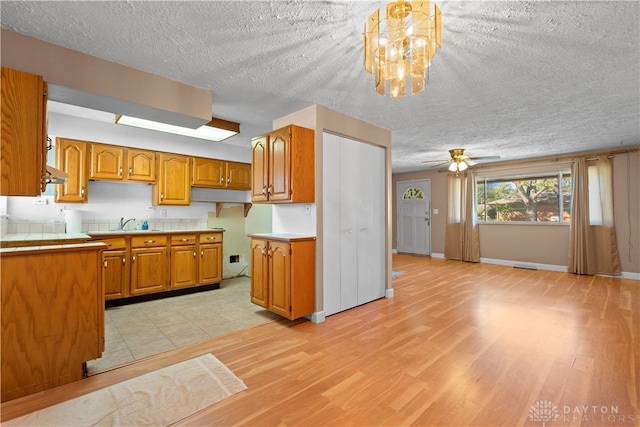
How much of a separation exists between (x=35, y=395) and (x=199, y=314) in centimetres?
153

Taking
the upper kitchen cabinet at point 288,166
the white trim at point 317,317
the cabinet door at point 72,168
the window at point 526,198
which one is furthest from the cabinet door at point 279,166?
the window at point 526,198

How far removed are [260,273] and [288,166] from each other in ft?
4.16

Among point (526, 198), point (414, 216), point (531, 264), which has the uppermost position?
point (526, 198)

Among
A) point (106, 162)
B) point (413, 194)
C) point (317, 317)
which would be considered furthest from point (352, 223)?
point (413, 194)

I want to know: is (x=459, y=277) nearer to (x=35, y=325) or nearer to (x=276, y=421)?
(x=276, y=421)

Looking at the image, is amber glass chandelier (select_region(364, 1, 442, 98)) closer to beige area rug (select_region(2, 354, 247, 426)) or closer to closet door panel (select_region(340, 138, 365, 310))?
closet door panel (select_region(340, 138, 365, 310))

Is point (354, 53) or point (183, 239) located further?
point (183, 239)

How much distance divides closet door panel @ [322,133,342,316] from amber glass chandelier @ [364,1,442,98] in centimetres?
138

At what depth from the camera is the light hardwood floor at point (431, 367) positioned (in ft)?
5.33

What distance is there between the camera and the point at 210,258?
4340mm

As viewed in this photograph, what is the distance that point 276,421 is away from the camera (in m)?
1.56

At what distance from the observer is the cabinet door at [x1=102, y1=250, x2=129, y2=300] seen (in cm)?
349

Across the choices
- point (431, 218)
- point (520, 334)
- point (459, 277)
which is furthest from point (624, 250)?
point (520, 334)

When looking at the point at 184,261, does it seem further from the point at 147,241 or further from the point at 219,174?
the point at 219,174
